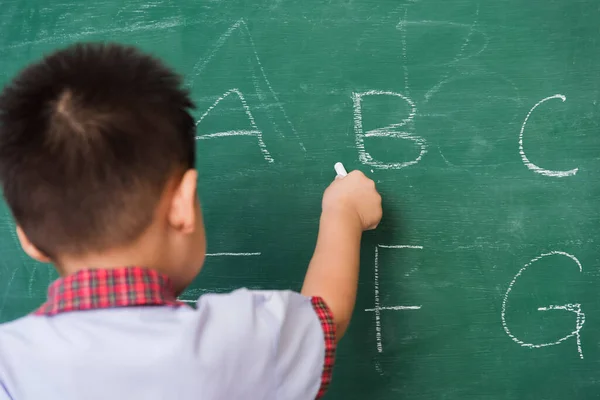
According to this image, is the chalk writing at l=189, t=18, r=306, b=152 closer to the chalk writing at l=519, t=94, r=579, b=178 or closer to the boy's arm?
the boy's arm

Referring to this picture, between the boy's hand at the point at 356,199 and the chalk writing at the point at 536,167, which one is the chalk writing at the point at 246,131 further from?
the chalk writing at the point at 536,167

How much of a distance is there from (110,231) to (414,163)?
423mm

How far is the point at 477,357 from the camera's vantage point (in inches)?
31.5

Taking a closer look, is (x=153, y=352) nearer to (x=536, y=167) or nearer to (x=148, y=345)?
(x=148, y=345)

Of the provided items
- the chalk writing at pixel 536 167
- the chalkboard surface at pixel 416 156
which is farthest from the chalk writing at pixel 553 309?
the chalk writing at pixel 536 167

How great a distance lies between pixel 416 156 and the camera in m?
0.77

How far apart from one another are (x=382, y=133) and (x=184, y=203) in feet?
1.11

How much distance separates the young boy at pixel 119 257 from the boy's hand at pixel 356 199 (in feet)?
0.68

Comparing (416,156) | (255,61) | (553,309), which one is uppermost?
(255,61)

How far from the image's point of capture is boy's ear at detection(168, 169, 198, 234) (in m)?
0.53

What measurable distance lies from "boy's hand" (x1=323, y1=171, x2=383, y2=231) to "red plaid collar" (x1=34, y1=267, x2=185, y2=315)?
11.4 inches

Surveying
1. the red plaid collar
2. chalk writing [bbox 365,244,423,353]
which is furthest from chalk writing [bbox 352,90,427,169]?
the red plaid collar

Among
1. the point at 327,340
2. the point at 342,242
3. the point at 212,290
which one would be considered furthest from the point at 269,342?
the point at 212,290

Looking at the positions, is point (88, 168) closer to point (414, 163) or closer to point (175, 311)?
point (175, 311)
